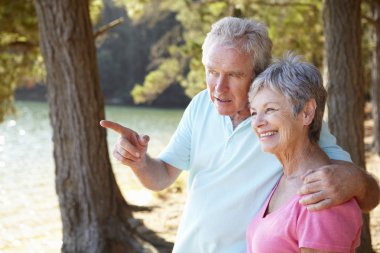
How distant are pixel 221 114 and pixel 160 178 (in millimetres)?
356

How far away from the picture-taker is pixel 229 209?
1981mm

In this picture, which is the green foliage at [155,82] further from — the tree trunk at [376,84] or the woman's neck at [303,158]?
the woman's neck at [303,158]

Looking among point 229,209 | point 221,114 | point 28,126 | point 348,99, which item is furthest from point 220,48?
point 28,126

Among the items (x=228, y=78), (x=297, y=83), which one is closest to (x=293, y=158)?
(x=297, y=83)

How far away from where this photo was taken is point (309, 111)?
1.69 meters

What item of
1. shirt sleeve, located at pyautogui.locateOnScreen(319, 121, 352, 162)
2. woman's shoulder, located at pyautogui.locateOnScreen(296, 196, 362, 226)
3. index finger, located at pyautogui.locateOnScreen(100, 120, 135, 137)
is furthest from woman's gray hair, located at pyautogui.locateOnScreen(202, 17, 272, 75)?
woman's shoulder, located at pyautogui.locateOnScreen(296, 196, 362, 226)

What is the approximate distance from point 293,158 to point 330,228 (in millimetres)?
289

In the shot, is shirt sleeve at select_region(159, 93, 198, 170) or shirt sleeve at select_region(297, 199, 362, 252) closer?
shirt sleeve at select_region(297, 199, 362, 252)

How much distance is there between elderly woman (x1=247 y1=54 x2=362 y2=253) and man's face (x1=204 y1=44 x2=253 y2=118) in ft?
0.50

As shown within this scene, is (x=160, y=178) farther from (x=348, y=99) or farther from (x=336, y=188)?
(x=348, y=99)

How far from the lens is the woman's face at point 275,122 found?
170 cm

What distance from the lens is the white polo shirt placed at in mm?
1943

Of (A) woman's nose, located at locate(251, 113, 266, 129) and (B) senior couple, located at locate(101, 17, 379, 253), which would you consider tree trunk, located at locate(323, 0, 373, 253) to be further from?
(A) woman's nose, located at locate(251, 113, 266, 129)

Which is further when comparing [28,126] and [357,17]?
[28,126]
